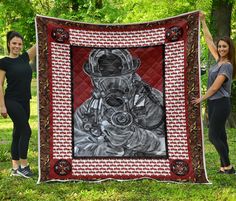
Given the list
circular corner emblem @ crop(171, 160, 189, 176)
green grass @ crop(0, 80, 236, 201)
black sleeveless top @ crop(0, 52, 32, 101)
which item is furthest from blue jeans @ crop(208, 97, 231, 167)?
black sleeveless top @ crop(0, 52, 32, 101)

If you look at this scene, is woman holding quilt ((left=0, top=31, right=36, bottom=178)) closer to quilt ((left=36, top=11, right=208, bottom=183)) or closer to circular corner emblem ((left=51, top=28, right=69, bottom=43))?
quilt ((left=36, top=11, right=208, bottom=183))

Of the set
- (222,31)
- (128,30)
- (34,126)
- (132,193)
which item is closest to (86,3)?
(34,126)

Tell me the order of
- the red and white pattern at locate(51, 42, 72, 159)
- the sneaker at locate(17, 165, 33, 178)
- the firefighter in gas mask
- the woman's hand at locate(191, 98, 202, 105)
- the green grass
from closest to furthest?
the green grass < the woman's hand at locate(191, 98, 202, 105) < the red and white pattern at locate(51, 42, 72, 159) < the firefighter in gas mask < the sneaker at locate(17, 165, 33, 178)

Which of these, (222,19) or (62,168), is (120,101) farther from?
(222,19)

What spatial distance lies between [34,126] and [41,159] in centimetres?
854

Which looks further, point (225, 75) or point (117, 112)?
point (117, 112)

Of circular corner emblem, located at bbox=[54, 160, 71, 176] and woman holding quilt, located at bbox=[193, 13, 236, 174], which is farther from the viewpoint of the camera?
woman holding quilt, located at bbox=[193, 13, 236, 174]

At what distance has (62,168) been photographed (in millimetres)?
5570

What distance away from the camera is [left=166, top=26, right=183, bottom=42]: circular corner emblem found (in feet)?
18.5

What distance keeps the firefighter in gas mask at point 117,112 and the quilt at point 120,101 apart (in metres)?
0.01

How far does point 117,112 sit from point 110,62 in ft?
2.08

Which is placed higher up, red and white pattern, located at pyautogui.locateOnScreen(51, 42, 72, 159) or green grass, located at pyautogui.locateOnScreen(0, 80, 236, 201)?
red and white pattern, located at pyautogui.locateOnScreen(51, 42, 72, 159)

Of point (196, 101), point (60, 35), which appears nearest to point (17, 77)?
point (60, 35)

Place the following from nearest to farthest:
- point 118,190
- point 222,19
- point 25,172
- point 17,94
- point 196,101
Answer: point 118,190 → point 196,101 → point 17,94 → point 25,172 → point 222,19
